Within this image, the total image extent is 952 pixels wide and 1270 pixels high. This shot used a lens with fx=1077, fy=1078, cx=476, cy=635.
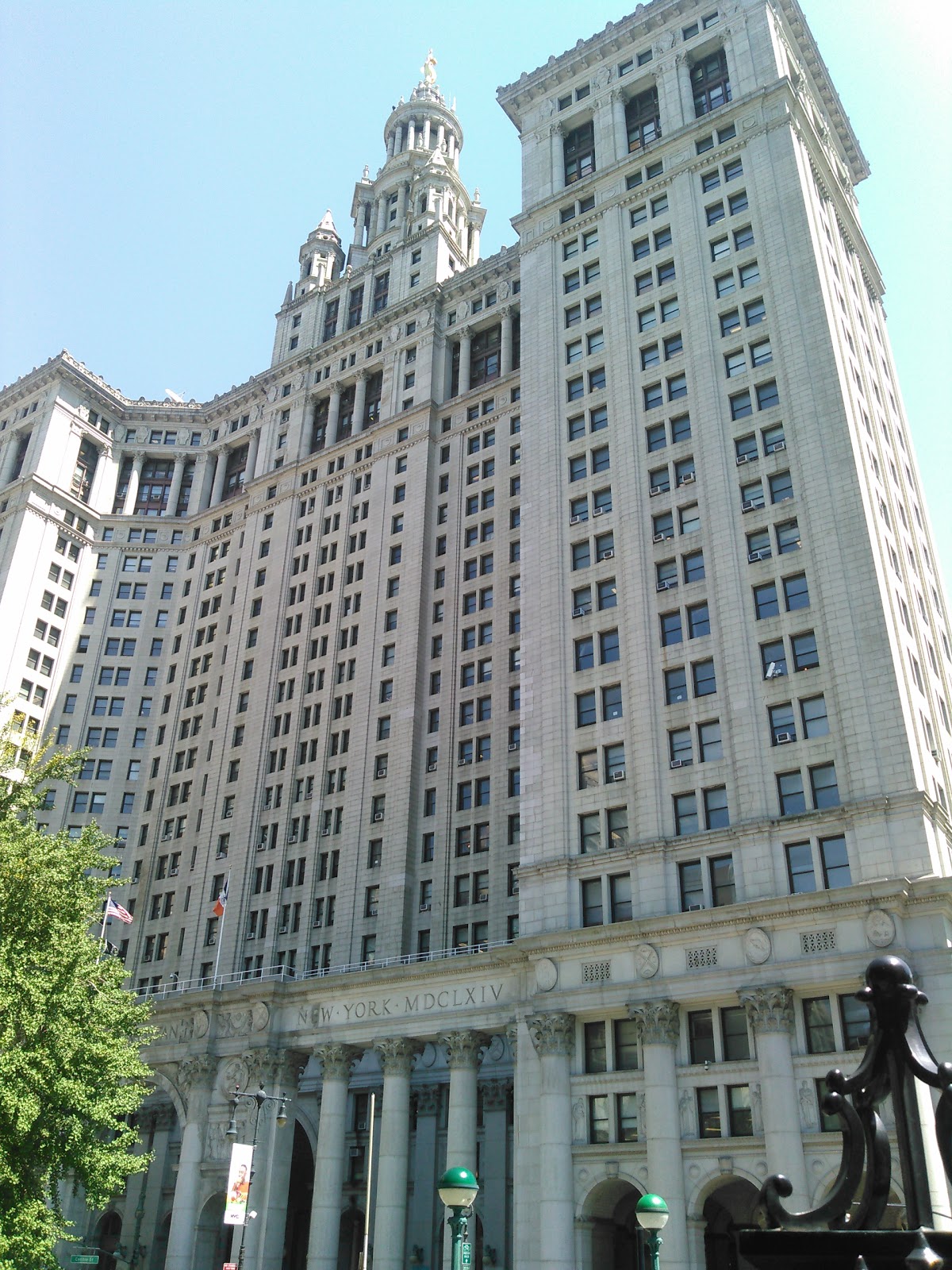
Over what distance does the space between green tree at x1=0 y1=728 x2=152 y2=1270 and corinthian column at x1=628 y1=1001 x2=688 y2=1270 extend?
Answer: 2071 centimetres

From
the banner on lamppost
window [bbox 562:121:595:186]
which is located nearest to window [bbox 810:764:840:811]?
the banner on lamppost

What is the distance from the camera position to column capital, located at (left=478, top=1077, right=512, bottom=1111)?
65.6 metres

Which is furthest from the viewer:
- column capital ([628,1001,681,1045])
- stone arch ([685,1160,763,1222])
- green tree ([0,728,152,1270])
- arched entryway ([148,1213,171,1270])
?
arched entryway ([148,1213,171,1270])

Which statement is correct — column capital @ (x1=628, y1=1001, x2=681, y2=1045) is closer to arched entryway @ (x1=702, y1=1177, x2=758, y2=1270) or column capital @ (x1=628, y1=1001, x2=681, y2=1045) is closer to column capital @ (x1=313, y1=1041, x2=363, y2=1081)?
arched entryway @ (x1=702, y1=1177, x2=758, y2=1270)

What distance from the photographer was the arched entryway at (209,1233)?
57188 millimetres

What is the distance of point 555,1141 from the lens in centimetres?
4653

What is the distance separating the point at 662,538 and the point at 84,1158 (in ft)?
129

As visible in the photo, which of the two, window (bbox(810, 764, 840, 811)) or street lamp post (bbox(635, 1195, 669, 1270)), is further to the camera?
window (bbox(810, 764, 840, 811))

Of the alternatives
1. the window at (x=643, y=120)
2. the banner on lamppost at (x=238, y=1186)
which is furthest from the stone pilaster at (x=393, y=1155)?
the window at (x=643, y=120)

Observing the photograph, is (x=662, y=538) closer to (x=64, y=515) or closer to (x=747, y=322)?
(x=747, y=322)

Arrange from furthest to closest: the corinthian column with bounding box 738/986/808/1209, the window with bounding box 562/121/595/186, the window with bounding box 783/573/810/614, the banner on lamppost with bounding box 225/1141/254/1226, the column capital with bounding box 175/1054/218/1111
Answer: the window with bounding box 562/121/595/186 < the column capital with bounding box 175/1054/218/1111 < the window with bounding box 783/573/810/614 < the banner on lamppost with bounding box 225/1141/254/1226 < the corinthian column with bounding box 738/986/808/1209

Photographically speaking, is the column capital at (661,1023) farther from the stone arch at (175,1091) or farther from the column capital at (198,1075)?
the stone arch at (175,1091)

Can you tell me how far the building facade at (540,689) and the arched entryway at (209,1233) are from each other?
23 centimetres

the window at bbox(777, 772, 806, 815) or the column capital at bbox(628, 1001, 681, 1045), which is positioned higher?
the window at bbox(777, 772, 806, 815)
